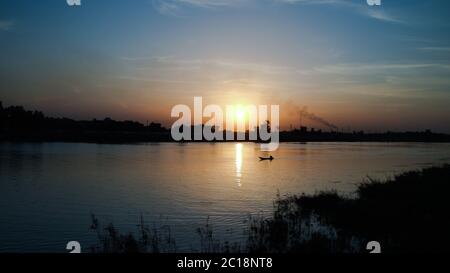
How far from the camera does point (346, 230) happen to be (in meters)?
22.1

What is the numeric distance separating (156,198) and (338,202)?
1516cm

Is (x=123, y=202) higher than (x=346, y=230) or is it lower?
lower

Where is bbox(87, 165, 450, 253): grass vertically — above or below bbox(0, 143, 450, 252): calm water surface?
above

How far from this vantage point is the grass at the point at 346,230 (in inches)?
696

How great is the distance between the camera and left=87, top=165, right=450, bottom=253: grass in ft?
58.0

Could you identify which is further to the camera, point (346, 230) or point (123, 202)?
point (123, 202)

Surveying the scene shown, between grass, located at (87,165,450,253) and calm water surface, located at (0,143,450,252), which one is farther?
calm water surface, located at (0,143,450,252)

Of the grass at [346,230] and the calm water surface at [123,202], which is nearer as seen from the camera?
the grass at [346,230]

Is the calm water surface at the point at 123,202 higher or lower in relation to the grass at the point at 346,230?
lower
